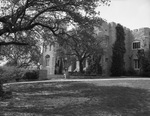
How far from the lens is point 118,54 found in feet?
97.1

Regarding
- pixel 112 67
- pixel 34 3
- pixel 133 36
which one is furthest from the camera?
pixel 133 36

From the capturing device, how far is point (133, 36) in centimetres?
3244

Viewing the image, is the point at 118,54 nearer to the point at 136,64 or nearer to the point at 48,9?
the point at 136,64

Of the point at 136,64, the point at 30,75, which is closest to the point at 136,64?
the point at 136,64

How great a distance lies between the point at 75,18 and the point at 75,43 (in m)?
2.70

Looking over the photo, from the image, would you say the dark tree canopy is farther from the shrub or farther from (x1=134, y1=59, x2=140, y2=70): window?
(x1=134, y1=59, x2=140, y2=70): window

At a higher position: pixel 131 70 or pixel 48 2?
pixel 48 2

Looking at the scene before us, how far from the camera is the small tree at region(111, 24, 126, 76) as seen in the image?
1134 inches

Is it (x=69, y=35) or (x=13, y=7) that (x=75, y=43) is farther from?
(x=13, y=7)

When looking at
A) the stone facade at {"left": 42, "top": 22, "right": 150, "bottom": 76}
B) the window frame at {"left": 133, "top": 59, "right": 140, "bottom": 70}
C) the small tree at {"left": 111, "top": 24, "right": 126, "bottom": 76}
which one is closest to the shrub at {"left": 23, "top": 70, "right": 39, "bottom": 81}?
the stone facade at {"left": 42, "top": 22, "right": 150, "bottom": 76}

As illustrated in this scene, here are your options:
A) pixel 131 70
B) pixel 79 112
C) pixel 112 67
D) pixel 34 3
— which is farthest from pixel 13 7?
pixel 131 70

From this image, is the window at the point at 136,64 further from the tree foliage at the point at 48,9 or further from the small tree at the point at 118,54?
the tree foliage at the point at 48,9

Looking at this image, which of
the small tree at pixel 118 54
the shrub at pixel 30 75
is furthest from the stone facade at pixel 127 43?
the shrub at pixel 30 75

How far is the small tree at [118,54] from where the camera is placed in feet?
94.5
